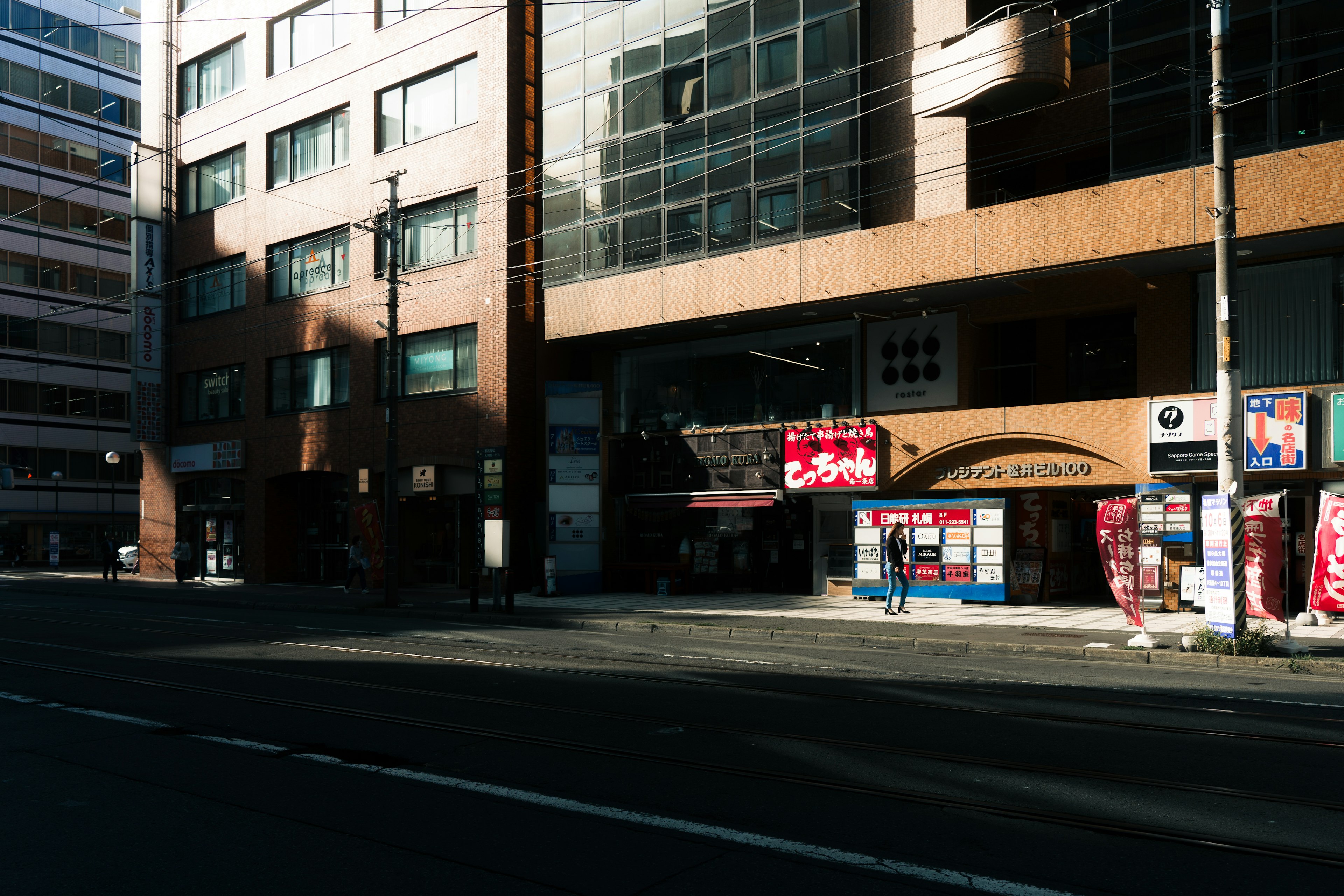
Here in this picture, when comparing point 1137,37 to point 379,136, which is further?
point 379,136

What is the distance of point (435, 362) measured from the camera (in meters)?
31.5

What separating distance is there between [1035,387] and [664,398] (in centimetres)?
984

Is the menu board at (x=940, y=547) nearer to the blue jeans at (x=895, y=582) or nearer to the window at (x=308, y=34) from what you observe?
the blue jeans at (x=895, y=582)

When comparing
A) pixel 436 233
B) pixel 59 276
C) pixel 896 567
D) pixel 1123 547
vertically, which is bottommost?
pixel 896 567

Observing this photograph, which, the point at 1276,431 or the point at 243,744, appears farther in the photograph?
the point at 1276,431

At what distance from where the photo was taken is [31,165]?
177 ft

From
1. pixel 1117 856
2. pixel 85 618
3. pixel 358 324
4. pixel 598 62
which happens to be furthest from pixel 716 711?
pixel 358 324

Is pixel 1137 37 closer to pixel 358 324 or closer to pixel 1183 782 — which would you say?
pixel 1183 782

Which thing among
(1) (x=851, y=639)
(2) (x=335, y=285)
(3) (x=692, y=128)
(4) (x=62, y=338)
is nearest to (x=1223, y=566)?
(1) (x=851, y=639)

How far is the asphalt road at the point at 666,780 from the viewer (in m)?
5.21

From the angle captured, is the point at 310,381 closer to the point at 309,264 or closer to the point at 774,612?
the point at 309,264

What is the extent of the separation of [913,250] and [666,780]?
17.8 metres

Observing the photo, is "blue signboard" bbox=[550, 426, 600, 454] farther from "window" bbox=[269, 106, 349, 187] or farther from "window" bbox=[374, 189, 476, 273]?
"window" bbox=[269, 106, 349, 187]

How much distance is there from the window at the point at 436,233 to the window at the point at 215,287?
730cm
